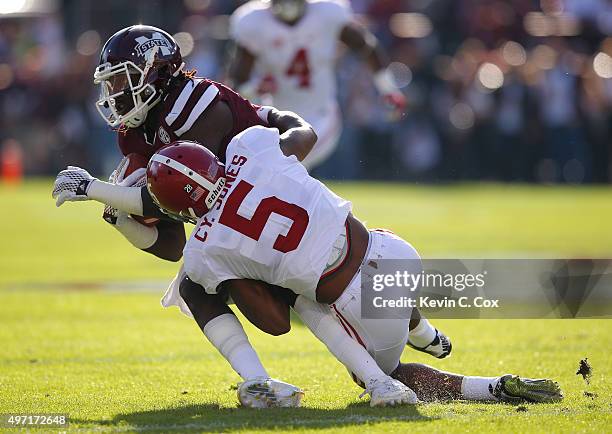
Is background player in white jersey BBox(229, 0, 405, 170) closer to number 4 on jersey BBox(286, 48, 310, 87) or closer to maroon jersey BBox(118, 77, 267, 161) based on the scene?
number 4 on jersey BBox(286, 48, 310, 87)

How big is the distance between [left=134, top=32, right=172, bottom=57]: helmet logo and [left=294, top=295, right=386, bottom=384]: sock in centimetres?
128

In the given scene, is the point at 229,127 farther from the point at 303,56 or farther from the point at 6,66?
the point at 6,66

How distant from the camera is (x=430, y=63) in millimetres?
18188

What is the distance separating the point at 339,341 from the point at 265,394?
0.37m

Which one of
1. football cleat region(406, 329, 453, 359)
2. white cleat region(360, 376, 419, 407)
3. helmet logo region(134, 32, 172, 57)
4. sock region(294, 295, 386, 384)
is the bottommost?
football cleat region(406, 329, 453, 359)

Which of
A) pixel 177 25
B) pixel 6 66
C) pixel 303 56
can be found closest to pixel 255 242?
pixel 303 56

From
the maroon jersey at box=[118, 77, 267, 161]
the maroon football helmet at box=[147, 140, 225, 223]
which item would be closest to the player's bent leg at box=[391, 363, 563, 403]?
the maroon football helmet at box=[147, 140, 225, 223]

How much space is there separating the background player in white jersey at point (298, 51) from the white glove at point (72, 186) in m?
4.28

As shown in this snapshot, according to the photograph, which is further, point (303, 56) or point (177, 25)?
point (177, 25)

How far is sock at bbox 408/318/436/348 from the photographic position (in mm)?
4930

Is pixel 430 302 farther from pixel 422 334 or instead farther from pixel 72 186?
pixel 72 186

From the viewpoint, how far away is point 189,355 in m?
5.89

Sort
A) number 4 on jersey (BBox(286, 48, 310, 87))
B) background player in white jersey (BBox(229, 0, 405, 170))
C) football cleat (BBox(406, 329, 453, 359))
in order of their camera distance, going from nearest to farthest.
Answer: football cleat (BBox(406, 329, 453, 359))
background player in white jersey (BBox(229, 0, 405, 170))
number 4 on jersey (BBox(286, 48, 310, 87))

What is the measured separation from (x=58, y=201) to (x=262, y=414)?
120 cm
